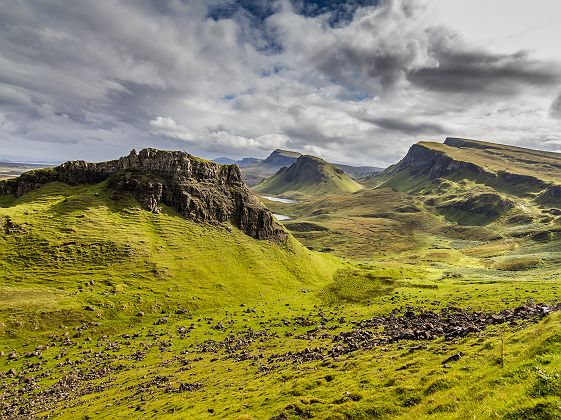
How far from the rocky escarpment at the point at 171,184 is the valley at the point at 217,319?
69cm

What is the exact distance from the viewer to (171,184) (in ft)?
541

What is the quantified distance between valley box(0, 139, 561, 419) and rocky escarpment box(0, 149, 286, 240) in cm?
69

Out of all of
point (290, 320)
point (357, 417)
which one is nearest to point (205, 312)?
point (290, 320)

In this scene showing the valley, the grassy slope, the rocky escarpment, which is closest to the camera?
the valley

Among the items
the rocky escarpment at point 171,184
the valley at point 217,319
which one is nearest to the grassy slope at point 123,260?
the valley at point 217,319

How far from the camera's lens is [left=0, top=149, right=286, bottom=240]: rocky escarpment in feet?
524

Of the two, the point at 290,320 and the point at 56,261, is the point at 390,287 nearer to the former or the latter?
the point at 290,320

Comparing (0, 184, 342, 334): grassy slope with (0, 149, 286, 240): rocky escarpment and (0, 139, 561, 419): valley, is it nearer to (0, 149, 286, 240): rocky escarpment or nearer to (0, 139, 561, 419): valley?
(0, 139, 561, 419): valley

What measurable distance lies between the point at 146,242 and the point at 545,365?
450ft

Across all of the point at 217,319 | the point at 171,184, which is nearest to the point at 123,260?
the point at 217,319

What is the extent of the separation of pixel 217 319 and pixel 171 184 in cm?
8175

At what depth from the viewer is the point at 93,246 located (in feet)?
416

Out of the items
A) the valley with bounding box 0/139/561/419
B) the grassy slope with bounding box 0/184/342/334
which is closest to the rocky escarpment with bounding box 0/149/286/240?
the valley with bounding box 0/139/561/419

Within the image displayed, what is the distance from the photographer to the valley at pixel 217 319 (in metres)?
31.9
